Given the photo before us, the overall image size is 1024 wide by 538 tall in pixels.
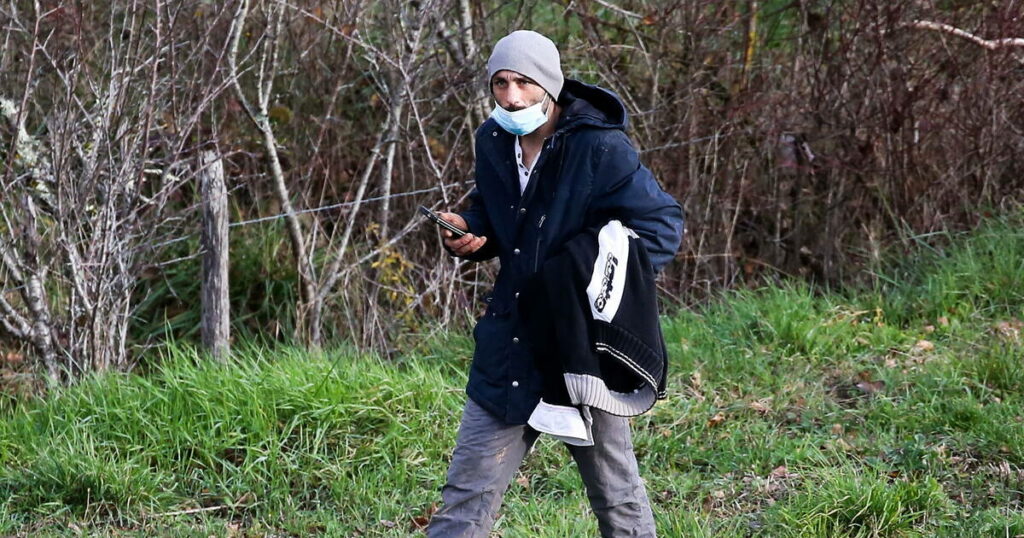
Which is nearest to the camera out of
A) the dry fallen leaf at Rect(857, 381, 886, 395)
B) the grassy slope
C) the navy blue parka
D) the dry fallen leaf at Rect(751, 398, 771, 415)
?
the navy blue parka

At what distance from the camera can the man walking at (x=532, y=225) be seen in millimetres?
3486

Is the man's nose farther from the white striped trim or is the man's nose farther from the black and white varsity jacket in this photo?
the white striped trim

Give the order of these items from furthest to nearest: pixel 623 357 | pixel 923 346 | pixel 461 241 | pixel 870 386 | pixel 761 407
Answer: pixel 923 346
pixel 870 386
pixel 761 407
pixel 461 241
pixel 623 357

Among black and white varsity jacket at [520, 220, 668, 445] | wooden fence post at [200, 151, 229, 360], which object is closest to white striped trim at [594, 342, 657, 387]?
black and white varsity jacket at [520, 220, 668, 445]

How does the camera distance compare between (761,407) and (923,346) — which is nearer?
(761,407)

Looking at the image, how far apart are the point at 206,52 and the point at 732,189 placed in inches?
139

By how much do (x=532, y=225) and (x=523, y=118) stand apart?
0.32 meters

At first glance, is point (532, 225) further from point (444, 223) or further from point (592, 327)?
point (592, 327)

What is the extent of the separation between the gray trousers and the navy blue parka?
11cm

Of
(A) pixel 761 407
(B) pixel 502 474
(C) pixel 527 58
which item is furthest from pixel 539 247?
(A) pixel 761 407

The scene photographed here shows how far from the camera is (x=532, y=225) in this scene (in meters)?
3.55

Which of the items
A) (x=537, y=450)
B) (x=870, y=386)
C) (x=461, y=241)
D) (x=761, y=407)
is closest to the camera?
(x=461, y=241)

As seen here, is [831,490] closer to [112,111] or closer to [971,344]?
[971,344]

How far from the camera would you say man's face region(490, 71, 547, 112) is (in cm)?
352
